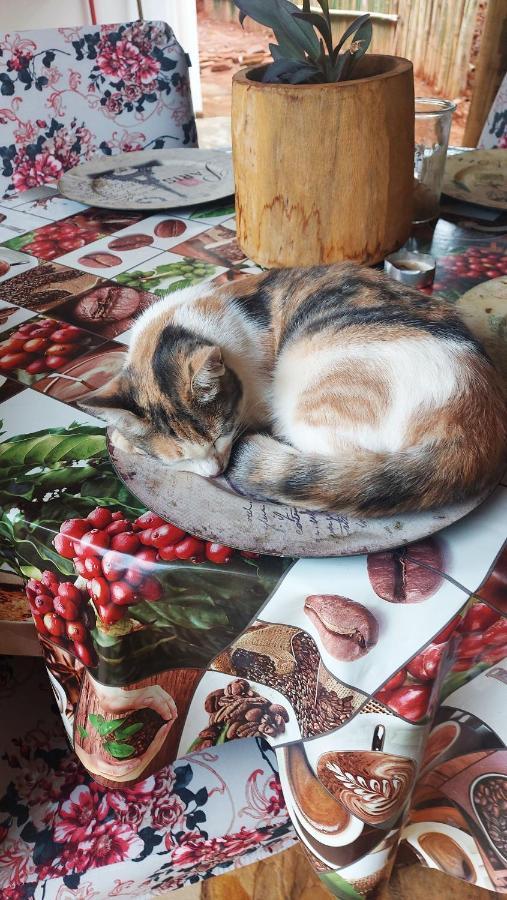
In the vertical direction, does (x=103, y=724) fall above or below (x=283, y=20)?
below

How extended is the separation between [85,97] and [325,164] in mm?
964

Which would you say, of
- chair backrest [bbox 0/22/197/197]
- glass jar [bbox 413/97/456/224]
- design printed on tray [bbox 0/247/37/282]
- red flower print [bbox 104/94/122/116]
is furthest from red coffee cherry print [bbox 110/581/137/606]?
red flower print [bbox 104/94/122/116]

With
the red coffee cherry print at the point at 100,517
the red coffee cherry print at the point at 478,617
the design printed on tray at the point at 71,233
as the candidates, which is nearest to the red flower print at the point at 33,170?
the design printed on tray at the point at 71,233

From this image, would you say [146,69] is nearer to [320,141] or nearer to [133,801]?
[320,141]

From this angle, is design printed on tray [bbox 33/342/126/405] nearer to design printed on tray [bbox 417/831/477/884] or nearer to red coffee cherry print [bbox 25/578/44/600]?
red coffee cherry print [bbox 25/578/44/600]

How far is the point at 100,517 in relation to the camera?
1.93 feet

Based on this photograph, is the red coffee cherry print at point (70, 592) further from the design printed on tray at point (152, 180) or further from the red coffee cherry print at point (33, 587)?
the design printed on tray at point (152, 180)

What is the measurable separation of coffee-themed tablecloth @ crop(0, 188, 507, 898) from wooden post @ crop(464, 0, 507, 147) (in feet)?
7.03

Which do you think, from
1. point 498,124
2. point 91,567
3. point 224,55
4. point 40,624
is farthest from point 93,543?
point 224,55

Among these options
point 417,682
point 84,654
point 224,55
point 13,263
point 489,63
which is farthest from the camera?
point 224,55

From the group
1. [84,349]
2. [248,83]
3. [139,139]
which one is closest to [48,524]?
[84,349]

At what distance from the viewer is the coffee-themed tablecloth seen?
518 mm

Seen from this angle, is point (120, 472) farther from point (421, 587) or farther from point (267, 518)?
point (421, 587)

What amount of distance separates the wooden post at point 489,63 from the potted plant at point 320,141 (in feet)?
6.32
